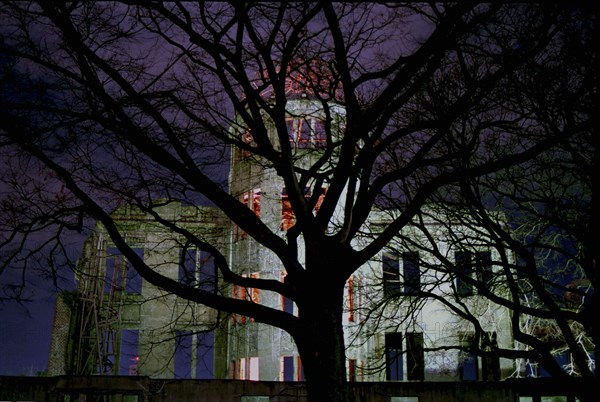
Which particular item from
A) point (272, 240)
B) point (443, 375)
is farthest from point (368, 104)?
point (443, 375)

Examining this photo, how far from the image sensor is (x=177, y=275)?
30.9 metres

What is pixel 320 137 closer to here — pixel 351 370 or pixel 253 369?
pixel 351 370

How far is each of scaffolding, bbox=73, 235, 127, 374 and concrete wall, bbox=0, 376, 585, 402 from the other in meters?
13.4

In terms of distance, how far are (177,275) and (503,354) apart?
920 inches

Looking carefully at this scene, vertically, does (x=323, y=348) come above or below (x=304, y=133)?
below

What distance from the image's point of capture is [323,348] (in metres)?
8.13

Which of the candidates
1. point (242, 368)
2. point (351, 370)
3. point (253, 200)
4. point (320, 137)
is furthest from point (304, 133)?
point (242, 368)

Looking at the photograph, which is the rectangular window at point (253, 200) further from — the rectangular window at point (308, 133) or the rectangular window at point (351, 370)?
the rectangular window at point (351, 370)

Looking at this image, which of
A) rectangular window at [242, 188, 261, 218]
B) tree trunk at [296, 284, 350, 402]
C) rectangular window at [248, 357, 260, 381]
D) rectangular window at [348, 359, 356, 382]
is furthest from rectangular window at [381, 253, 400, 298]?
rectangular window at [248, 357, 260, 381]

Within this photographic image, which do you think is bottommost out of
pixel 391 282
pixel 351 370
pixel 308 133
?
pixel 351 370

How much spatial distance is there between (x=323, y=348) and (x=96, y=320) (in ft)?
63.8

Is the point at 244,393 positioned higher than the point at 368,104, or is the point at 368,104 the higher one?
the point at 368,104

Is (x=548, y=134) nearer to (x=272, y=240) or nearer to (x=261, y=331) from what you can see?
(x=272, y=240)

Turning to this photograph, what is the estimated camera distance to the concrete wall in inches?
453
